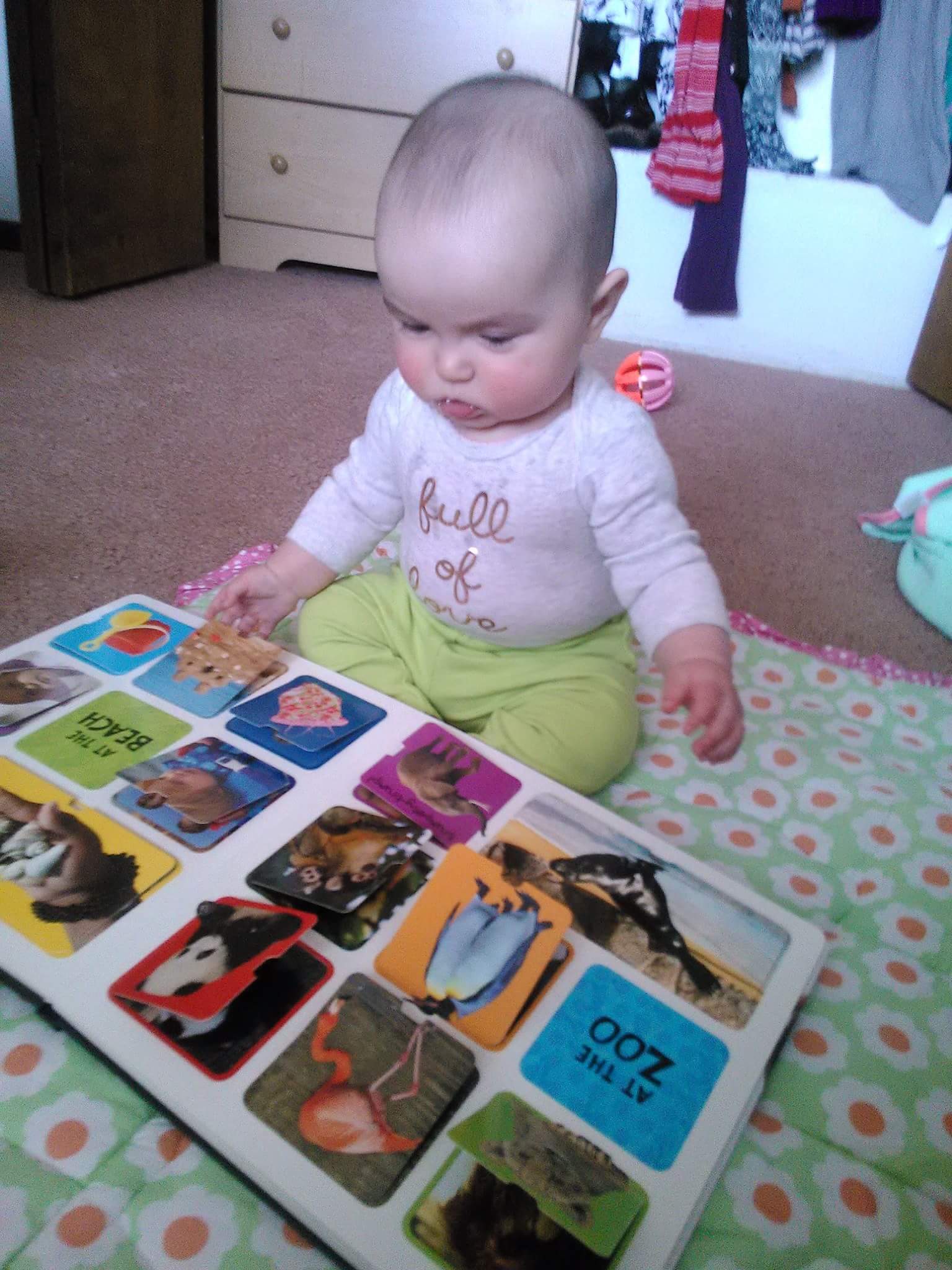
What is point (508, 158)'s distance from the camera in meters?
0.52

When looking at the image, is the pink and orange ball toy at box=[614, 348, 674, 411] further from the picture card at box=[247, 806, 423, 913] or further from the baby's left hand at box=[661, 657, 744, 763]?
the picture card at box=[247, 806, 423, 913]

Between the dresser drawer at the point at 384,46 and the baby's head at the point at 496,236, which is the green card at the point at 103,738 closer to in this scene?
the baby's head at the point at 496,236

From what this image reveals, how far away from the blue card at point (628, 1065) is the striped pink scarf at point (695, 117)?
5.15ft

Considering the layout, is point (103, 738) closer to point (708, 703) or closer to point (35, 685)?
point (35, 685)

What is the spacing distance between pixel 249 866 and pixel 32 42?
150 cm

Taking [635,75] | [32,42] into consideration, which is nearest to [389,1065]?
[32,42]

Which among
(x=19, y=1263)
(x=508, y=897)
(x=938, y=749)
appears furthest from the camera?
(x=938, y=749)

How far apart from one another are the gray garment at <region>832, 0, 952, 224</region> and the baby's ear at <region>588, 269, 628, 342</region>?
135 cm

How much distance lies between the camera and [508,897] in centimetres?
51

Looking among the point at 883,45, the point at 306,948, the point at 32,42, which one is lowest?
the point at 306,948

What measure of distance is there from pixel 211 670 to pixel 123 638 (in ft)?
0.25

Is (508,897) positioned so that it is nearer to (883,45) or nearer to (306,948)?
(306,948)

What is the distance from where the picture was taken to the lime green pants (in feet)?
2.24

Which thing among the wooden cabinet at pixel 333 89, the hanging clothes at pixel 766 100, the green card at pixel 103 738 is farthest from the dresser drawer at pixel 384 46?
the green card at pixel 103 738
